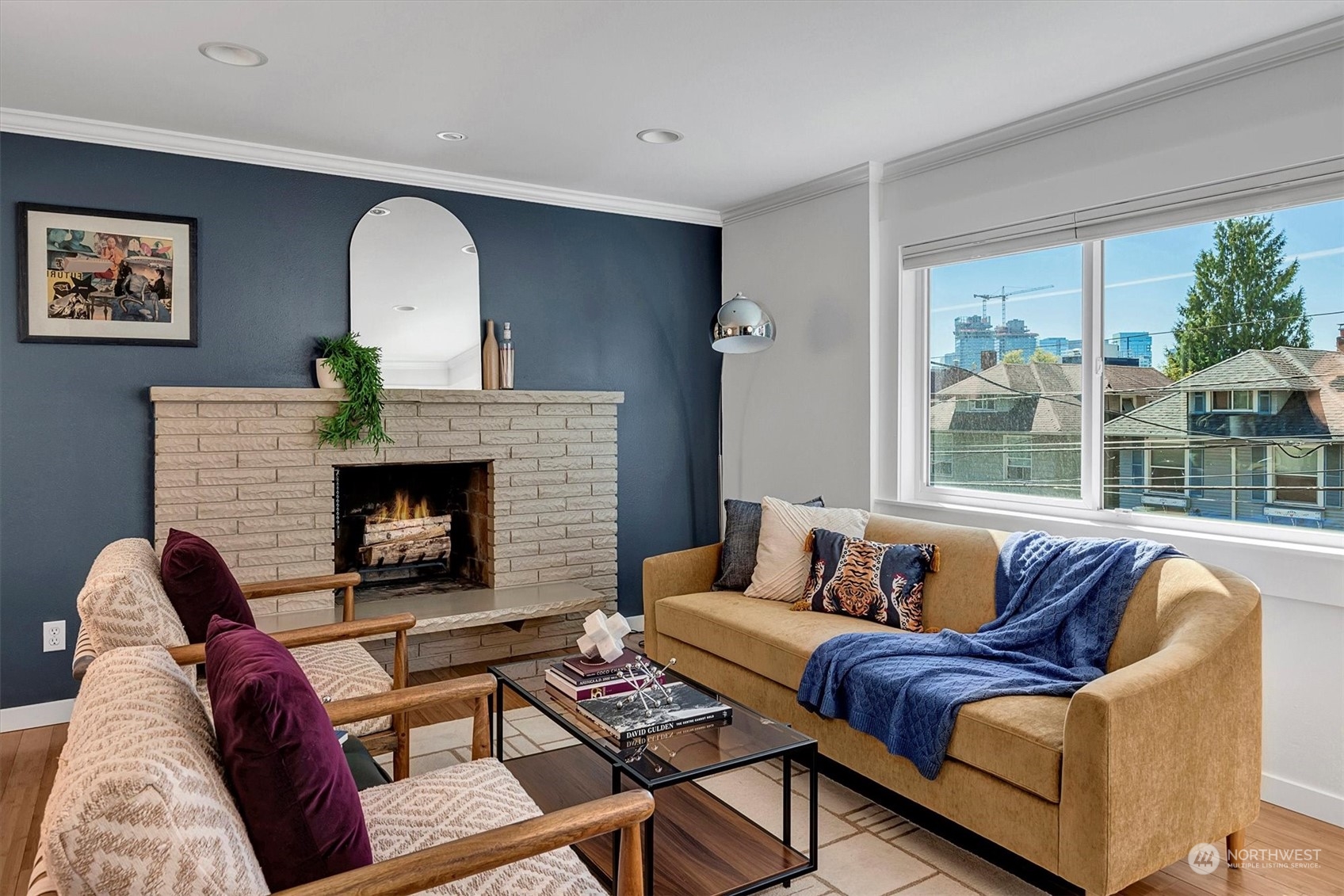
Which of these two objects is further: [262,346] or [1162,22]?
[262,346]

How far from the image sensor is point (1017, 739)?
231cm

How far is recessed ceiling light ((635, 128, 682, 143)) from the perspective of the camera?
3.75 meters

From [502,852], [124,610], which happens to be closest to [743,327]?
[124,610]

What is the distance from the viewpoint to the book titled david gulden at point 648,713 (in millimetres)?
2383

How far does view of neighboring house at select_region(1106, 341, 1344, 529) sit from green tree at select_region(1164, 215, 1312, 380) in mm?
52

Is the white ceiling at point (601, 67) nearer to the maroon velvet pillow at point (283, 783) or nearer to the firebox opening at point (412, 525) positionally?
the firebox opening at point (412, 525)

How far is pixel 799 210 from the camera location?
15.5 feet

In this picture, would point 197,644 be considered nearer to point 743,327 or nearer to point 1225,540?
point 743,327

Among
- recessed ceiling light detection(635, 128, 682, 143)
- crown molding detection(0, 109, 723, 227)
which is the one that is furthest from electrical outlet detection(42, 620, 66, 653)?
recessed ceiling light detection(635, 128, 682, 143)

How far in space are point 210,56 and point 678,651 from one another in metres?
2.86

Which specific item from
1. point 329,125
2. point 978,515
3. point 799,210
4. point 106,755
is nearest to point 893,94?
point 799,210

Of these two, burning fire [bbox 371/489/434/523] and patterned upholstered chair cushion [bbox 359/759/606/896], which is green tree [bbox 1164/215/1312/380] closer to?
patterned upholstered chair cushion [bbox 359/759/606/896]

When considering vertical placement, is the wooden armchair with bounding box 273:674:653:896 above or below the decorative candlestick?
below

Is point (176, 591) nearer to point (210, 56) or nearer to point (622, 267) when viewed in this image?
point (210, 56)
